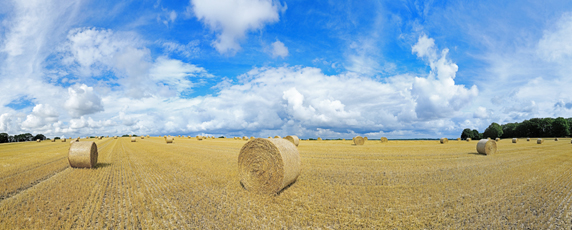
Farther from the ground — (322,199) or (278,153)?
(278,153)

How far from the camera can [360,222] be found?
16.1 ft

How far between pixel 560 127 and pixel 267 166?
319ft

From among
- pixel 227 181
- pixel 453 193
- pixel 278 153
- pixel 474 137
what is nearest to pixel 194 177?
pixel 227 181

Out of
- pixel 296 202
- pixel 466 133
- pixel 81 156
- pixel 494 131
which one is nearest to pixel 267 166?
pixel 296 202

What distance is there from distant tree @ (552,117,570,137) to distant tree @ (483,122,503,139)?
1258 cm

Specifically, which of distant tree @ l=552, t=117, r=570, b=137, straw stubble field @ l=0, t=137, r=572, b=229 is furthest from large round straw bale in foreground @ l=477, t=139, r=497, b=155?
distant tree @ l=552, t=117, r=570, b=137

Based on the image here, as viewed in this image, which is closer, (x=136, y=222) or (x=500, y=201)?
(x=136, y=222)

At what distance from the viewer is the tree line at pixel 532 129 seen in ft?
226

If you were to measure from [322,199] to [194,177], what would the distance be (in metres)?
5.08

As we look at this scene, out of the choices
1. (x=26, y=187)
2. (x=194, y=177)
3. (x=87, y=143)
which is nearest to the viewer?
(x=26, y=187)

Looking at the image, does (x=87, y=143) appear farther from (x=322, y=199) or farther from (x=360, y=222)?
(x=360, y=222)

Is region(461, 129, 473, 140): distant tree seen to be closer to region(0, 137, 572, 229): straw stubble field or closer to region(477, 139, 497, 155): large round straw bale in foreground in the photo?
region(477, 139, 497, 155): large round straw bale in foreground

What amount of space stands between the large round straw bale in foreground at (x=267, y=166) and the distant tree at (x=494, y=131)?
97754 millimetres

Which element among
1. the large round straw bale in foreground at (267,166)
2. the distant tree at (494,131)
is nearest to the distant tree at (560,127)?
the distant tree at (494,131)
